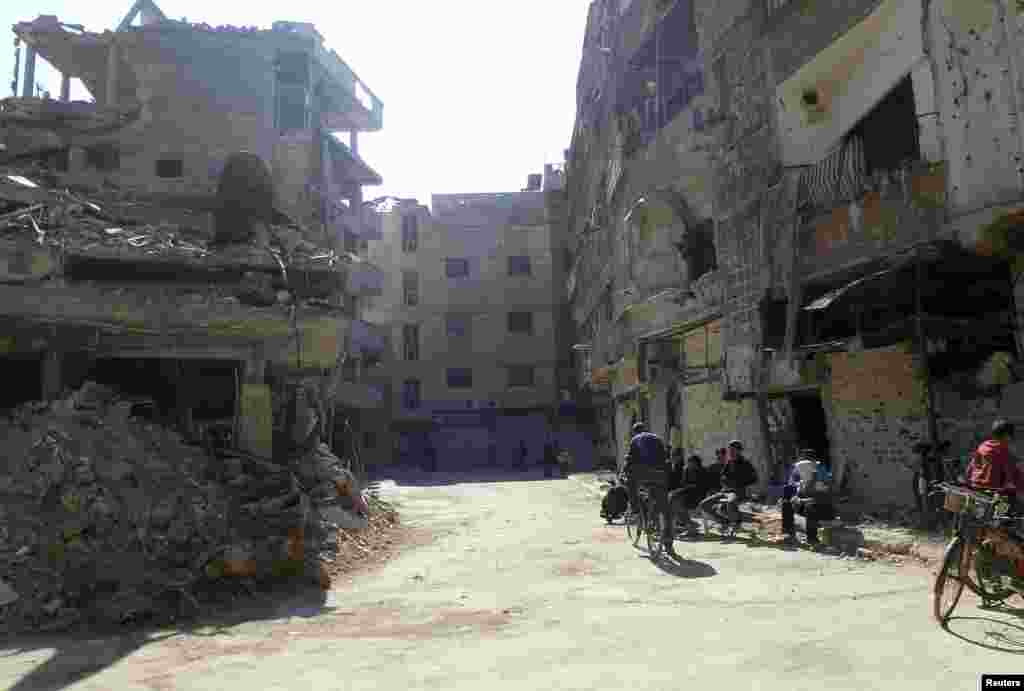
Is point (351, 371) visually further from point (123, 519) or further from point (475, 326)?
point (123, 519)

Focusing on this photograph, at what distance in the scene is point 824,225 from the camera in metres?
13.3

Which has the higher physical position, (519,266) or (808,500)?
(519,266)

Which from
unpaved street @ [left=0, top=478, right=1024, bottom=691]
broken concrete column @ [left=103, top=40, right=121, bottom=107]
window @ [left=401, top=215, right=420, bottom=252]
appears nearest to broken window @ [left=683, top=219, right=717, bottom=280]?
unpaved street @ [left=0, top=478, right=1024, bottom=691]

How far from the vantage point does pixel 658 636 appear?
18.3 ft

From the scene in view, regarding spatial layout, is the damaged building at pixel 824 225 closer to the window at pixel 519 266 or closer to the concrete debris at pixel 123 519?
the concrete debris at pixel 123 519

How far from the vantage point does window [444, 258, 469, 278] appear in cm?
4475

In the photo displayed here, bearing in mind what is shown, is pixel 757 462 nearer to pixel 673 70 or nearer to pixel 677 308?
pixel 677 308

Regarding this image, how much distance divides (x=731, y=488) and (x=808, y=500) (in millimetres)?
1682

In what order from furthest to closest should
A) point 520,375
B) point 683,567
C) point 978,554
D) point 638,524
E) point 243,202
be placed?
point 520,375 → point 243,202 → point 638,524 → point 683,567 → point 978,554

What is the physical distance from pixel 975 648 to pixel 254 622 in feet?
18.5

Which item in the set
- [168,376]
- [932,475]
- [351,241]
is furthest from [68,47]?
[932,475]

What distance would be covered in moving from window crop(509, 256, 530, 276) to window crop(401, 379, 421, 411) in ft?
28.7

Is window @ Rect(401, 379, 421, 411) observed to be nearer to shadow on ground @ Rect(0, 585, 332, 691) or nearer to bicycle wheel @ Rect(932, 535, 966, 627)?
shadow on ground @ Rect(0, 585, 332, 691)

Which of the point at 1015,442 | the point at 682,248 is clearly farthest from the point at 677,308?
the point at 1015,442
